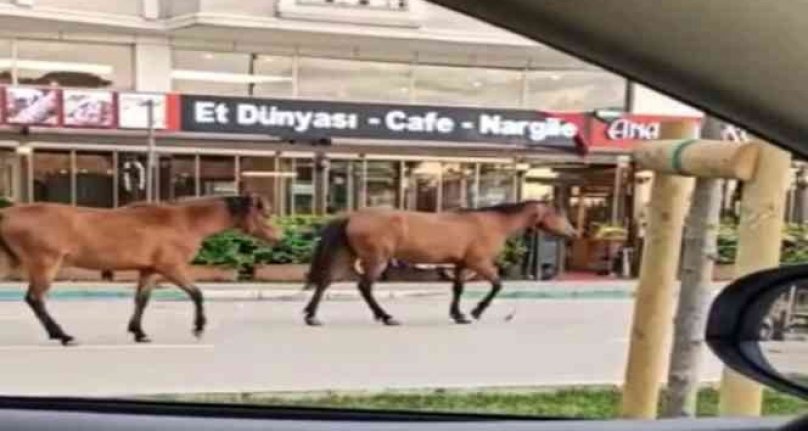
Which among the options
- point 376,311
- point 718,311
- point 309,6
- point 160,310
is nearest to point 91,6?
point 309,6

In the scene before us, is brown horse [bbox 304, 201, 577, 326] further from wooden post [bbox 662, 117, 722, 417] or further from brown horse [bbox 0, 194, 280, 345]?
wooden post [bbox 662, 117, 722, 417]

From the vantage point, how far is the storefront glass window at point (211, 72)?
15031 mm

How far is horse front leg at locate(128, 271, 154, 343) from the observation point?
8.34 m

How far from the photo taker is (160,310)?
9641 millimetres

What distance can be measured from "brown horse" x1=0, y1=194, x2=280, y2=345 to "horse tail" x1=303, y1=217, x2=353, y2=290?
108 centimetres

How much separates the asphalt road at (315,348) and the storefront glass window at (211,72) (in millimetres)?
5237

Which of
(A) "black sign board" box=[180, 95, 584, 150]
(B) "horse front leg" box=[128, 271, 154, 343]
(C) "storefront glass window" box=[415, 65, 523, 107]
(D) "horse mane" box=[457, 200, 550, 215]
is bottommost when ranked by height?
(B) "horse front leg" box=[128, 271, 154, 343]

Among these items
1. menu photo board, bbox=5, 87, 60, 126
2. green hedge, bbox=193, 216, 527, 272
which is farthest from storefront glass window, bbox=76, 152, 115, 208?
green hedge, bbox=193, 216, 527, 272

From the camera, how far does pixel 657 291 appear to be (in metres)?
3.21

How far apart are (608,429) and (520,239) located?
34.4 feet

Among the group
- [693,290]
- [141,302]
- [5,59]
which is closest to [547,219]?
[141,302]

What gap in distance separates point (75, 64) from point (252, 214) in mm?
6970

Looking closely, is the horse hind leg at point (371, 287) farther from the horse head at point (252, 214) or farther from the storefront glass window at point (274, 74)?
the storefront glass window at point (274, 74)

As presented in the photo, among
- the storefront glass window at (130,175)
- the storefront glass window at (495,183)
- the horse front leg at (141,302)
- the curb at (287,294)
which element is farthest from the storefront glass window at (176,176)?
the horse front leg at (141,302)
